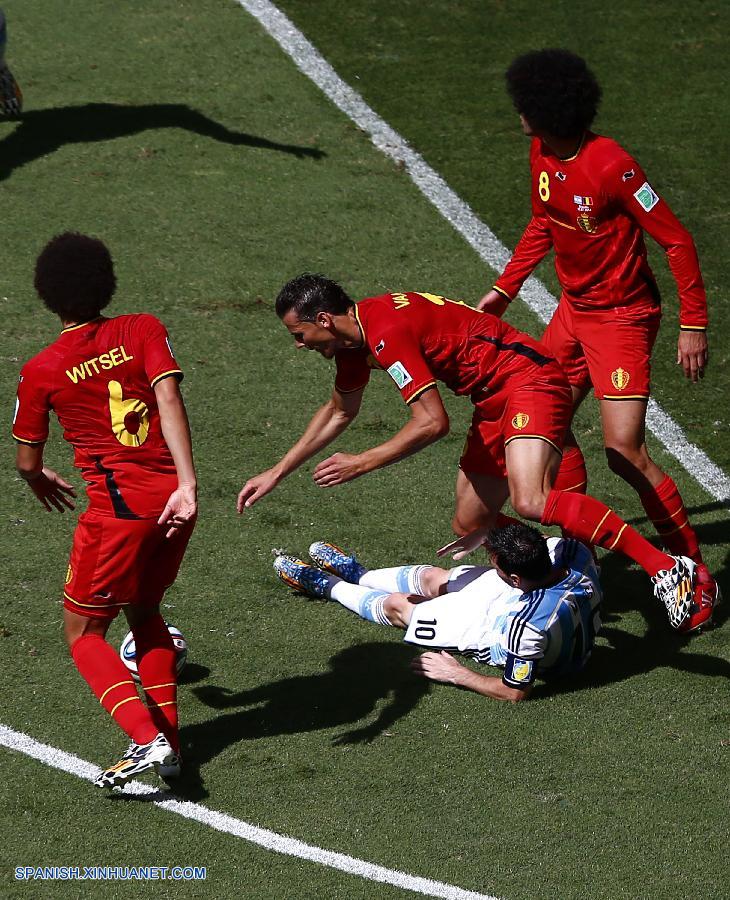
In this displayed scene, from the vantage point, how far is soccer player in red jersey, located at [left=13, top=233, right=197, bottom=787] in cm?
531

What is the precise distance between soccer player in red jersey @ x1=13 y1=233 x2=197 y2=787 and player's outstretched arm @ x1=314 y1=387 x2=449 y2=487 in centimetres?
68

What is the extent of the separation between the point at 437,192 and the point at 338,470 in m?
5.88

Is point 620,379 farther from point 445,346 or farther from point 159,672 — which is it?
point 159,672

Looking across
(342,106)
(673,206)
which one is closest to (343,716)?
(673,206)

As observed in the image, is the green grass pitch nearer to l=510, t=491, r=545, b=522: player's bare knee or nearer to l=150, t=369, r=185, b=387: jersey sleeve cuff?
l=510, t=491, r=545, b=522: player's bare knee

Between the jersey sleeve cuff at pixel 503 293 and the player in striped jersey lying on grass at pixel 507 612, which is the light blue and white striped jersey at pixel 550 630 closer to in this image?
the player in striped jersey lying on grass at pixel 507 612

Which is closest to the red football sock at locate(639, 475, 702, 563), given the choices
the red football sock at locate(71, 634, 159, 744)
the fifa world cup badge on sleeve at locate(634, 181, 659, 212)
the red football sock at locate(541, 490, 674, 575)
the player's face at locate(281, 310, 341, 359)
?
the red football sock at locate(541, 490, 674, 575)

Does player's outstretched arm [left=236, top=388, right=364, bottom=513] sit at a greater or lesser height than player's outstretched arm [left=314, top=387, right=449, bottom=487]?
lesser

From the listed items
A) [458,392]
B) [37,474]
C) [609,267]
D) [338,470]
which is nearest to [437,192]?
[609,267]

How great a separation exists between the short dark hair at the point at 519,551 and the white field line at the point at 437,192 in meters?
2.38

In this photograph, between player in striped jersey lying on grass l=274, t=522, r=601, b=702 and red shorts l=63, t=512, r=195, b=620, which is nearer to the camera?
red shorts l=63, t=512, r=195, b=620

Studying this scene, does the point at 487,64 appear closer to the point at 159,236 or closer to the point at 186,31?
the point at 186,31

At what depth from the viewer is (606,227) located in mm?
6645

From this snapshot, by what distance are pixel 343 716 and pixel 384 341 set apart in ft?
5.46
